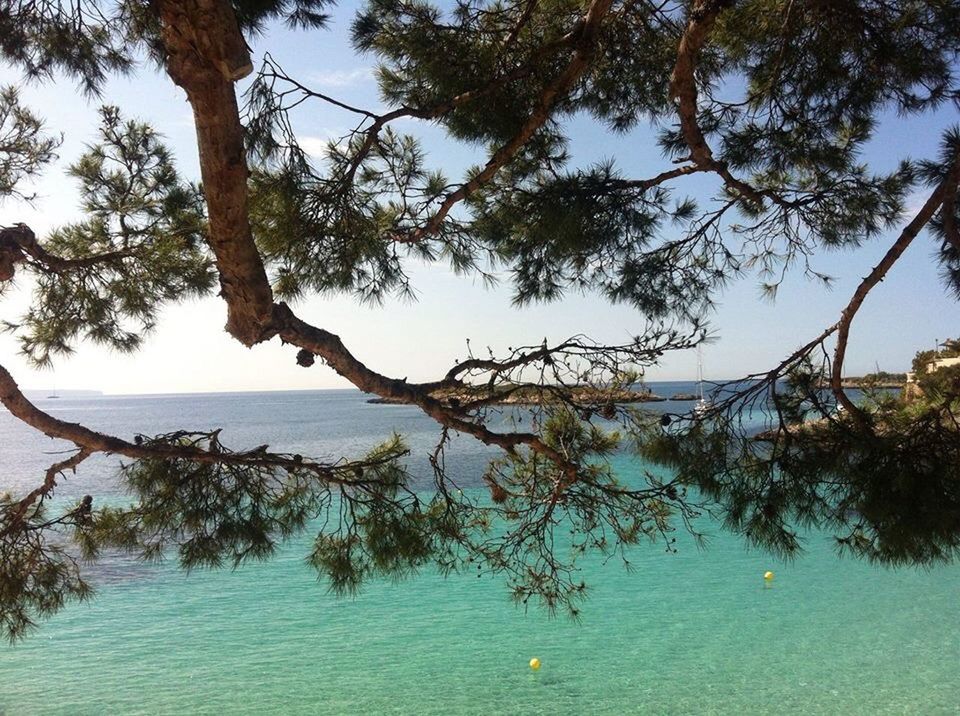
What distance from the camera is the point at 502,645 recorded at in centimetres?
634

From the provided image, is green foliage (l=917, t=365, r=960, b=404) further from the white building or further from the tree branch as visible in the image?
the white building

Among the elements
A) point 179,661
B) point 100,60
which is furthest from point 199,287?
point 179,661

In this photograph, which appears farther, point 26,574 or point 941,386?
point 26,574

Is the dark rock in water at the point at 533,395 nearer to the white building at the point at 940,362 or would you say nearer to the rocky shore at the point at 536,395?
the rocky shore at the point at 536,395

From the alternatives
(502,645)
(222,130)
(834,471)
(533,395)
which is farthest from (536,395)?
(502,645)

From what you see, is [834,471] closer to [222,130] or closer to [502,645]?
[222,130]

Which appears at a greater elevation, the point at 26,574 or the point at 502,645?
the point at 26,574

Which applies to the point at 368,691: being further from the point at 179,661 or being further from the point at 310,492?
the point at 310,492

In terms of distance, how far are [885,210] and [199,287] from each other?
9.39 ft

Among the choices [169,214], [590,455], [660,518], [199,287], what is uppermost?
[169,214]

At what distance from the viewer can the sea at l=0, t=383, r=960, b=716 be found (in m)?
5.34

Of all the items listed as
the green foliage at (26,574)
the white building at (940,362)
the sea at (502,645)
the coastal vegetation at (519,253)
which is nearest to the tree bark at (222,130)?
the coastal vegetation at (519,253)

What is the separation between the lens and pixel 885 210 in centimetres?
274

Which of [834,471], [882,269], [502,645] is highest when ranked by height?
[882,269]
